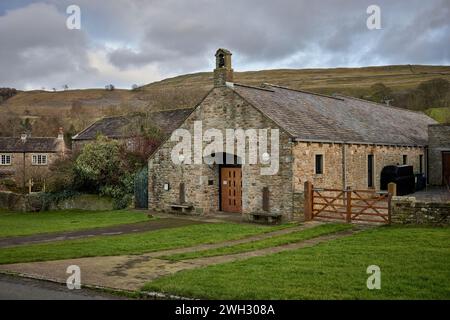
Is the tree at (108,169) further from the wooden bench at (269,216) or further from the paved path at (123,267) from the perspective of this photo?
the paved path at (123,267)

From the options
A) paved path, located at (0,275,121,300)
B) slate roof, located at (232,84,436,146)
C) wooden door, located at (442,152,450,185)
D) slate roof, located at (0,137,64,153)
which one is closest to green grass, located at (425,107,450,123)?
slate roof, located at (232,84,436,146)

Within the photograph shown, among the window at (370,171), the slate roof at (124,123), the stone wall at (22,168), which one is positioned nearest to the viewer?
the window at (370,171)

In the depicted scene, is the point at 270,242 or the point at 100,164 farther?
the point at 100,164

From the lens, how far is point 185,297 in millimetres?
8875

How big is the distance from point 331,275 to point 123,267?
522 cm

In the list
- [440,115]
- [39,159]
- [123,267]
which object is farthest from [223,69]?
[440,115]

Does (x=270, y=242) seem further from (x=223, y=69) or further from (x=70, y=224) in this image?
(x=70, y=224)

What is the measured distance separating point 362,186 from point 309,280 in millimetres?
16719

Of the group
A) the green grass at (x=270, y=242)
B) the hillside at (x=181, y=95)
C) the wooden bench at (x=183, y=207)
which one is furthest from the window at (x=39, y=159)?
the green grass at (x=270, y=242)

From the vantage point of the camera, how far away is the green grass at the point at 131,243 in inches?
532

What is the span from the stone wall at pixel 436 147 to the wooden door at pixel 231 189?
60.3 feet

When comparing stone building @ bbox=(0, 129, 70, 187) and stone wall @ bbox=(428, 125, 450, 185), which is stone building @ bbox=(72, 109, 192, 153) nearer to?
stone building @ bbox=(0, 129, 70, 187)

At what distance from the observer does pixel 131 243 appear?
15.4m
